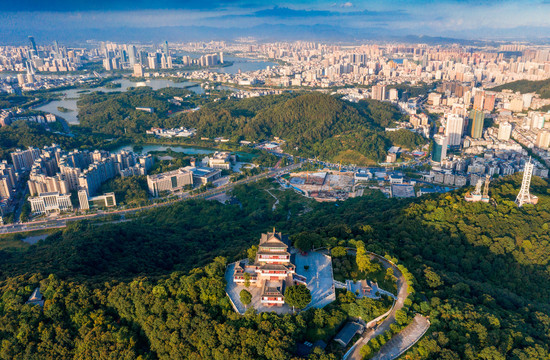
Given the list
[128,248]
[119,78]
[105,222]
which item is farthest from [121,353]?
[119,78]

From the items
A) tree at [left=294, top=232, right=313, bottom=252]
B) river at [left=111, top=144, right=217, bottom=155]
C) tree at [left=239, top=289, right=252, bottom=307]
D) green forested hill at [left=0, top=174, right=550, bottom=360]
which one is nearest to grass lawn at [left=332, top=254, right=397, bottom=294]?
green forested hill at [left=0, top=174, right=550, bottom=360]

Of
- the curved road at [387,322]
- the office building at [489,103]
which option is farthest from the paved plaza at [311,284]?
the office building at [489,103]

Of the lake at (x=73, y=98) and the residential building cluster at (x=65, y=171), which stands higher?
the lake at (x=73, y=98)

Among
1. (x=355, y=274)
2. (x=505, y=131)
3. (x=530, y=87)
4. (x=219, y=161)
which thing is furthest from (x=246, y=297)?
(x=530, y=87)

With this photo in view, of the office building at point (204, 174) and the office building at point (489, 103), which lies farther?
the office building at point (489, 103)

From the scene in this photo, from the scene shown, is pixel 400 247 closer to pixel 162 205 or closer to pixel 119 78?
pixel 162 205

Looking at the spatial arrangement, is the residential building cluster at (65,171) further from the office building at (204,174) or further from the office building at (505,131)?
the office building at (505,131)

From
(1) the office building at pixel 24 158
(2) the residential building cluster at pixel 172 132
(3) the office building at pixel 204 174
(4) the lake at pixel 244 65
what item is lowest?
(3) the office building at pixel 204 174
